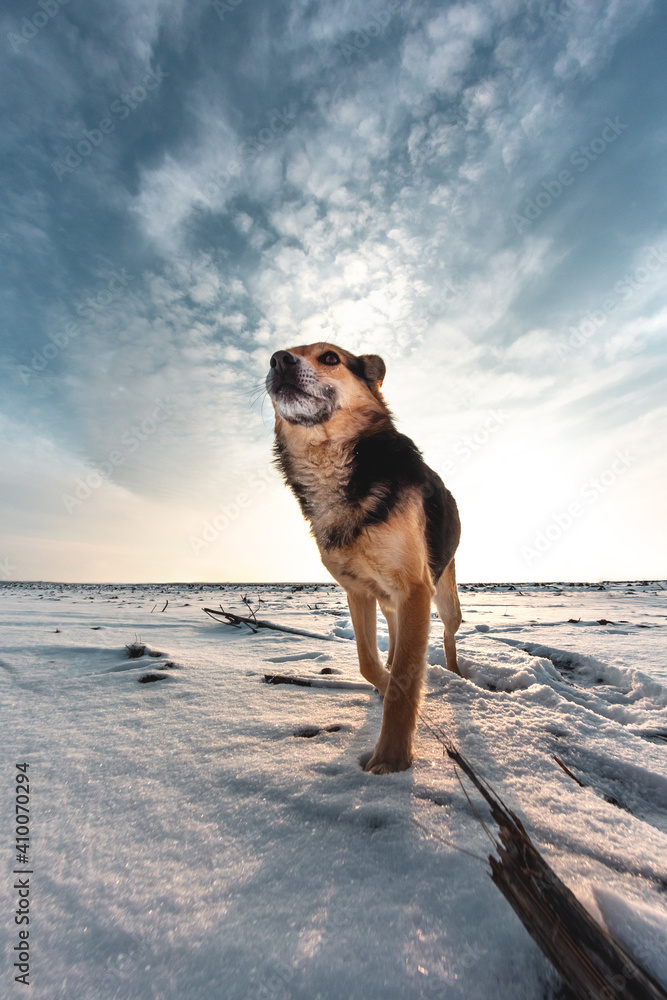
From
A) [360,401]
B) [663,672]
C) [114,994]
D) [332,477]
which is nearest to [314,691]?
[332,477]

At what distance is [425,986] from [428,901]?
205mm

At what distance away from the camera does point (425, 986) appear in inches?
27.9

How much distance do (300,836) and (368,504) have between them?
1.69 m

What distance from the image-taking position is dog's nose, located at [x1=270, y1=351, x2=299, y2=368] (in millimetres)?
3045

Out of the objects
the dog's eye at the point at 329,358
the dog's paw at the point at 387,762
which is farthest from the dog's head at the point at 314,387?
the dog's paw at the point at 387,762

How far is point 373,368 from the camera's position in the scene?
3676 millimetres

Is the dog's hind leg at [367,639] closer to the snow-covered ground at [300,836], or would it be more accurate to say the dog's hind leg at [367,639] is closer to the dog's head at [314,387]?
the snow-covered ground at [300,836]

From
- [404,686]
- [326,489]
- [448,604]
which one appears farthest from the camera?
[448,604]

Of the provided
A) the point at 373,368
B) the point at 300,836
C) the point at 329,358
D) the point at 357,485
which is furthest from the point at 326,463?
the point at 300,836

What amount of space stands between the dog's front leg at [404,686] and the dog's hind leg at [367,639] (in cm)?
75

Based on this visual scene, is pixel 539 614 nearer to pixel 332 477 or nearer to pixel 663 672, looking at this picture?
pixel 663 672

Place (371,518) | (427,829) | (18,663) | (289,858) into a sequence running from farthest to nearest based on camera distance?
1. (18,663)
2. (371,518)
3. (427,829)
4. (289,858)

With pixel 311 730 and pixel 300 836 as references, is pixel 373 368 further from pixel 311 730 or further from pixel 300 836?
pixel 300 836

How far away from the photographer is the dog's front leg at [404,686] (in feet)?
5.57
